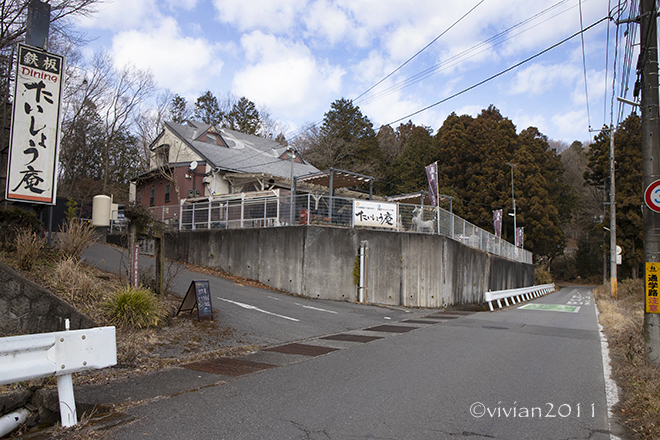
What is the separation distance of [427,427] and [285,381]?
2.21 metres

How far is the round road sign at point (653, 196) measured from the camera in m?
6.91

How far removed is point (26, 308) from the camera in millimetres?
6188

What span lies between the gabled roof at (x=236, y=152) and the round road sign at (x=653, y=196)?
76.3 ft

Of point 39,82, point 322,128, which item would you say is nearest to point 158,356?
point 39,82

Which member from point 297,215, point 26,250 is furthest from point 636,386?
point 297,215

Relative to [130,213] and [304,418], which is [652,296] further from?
[130,213]

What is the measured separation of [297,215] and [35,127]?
391 inches

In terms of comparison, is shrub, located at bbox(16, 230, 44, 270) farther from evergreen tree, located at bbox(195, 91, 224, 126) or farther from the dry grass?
evergreen tree, located at bbox(195, 91, 224, 126)

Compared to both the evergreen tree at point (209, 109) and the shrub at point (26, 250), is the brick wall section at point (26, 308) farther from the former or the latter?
the evergreen tree at point (209, 109)

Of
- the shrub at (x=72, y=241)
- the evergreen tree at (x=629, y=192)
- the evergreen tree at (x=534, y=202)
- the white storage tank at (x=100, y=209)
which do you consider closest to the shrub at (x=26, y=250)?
the shrub at (x=72, y=241)

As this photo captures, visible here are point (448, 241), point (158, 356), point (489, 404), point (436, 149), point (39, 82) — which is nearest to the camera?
point (489, 404)

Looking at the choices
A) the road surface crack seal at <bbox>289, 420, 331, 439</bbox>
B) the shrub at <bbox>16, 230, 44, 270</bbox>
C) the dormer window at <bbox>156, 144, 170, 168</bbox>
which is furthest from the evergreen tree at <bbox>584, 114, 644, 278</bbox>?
the shrub at <bbox>16, 230, 44, 270</bbox>

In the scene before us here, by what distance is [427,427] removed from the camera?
4344mm

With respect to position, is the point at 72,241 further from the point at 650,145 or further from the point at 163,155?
the point at 163,155
